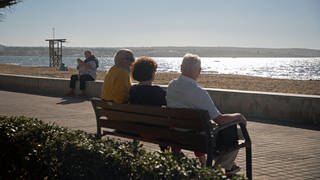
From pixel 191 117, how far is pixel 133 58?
75.3 inches

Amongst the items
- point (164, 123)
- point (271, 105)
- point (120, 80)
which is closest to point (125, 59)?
point (120, 80)

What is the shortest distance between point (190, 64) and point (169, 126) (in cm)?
67

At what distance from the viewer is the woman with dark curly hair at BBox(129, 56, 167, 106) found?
5.60m

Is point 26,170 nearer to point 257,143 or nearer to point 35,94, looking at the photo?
point 257,143

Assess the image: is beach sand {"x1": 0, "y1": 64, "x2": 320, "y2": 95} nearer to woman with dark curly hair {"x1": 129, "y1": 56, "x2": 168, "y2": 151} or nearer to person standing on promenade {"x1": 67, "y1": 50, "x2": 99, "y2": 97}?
person standing on promenade {"x1": 67, "y1": 50, "x2": 99, "y2": 97}

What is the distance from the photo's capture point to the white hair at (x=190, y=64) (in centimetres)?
517

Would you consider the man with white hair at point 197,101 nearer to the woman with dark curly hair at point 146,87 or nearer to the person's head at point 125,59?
the woman with dark curly hair at point 146,87

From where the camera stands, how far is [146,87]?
5652 millimetres

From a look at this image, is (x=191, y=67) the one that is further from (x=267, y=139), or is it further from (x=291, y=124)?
(x=291, y=124)

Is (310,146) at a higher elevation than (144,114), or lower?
lower

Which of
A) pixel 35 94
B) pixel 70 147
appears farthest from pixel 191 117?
pixel 35 94

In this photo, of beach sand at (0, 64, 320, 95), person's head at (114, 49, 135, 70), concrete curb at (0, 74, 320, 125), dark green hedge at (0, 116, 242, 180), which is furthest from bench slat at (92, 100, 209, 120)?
beach sand at (0, 64, 320, 95)

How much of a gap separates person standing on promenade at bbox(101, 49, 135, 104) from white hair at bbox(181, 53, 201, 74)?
1263mm

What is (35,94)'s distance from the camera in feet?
52.3
